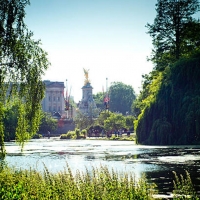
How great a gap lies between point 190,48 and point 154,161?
37.0 metres

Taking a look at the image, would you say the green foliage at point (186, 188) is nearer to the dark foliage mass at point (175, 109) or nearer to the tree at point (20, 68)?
the tree at point (20, 68)

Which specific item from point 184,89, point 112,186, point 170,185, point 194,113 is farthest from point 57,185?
point 184,89

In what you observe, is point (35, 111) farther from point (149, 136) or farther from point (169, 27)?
point (169, 27)

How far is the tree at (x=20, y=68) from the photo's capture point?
25203 mm

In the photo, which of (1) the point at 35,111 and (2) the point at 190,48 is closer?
(1) the point at 35,111

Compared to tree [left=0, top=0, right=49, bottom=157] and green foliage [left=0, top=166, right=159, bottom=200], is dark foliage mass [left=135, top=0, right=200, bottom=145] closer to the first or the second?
tree [left=0, top=0, right=49, bottom=157]

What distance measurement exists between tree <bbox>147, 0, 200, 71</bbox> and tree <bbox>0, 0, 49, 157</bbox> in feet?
156

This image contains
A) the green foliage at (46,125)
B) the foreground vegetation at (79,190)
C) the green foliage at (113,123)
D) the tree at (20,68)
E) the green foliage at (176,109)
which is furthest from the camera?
the green foliage at (46,125)

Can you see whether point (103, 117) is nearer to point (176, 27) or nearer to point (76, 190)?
point (176, 27)

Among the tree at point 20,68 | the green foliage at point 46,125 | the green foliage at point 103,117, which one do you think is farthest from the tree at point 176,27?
the green foliage at point 46,125

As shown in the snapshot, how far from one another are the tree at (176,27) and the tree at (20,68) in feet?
156

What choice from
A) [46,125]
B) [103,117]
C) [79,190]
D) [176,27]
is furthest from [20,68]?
[46,125]

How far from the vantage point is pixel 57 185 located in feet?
59.0

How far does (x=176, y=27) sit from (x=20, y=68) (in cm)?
5073
